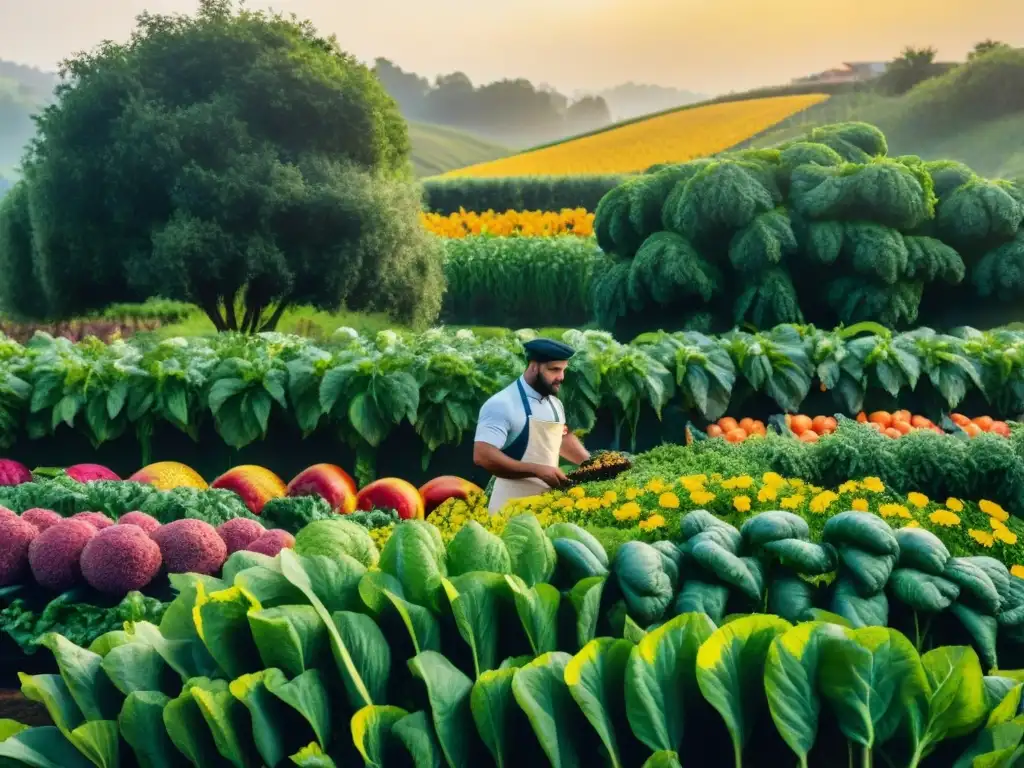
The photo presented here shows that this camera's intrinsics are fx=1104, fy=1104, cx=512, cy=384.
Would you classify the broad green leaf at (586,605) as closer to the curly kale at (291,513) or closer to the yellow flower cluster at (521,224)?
the curly kale at (291,513)

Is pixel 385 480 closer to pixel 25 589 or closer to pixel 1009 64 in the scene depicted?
pixel 25 589

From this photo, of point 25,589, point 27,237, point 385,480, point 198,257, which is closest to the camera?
point 25,589

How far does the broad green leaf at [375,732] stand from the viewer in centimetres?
204

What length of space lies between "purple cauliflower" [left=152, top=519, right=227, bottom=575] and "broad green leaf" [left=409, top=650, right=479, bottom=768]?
162 cm

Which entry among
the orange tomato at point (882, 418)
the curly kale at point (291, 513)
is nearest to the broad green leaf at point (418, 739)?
the curly kale at point (291, 513)

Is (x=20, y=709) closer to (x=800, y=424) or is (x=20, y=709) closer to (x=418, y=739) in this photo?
(x=418, y=739)

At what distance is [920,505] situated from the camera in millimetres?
3830

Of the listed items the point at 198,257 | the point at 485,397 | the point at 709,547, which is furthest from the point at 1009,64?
the point at 709,547

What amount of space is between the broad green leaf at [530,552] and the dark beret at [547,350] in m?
1.98

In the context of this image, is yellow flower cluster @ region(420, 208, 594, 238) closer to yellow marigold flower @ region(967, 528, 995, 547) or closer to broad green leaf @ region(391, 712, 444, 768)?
yellow marigold flower @ region(967, 528, 995, 547)

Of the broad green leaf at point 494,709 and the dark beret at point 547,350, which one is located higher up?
the dark beret at point 547,350

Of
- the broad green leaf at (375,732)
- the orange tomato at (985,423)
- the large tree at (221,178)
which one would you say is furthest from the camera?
the large tree at (221,178)

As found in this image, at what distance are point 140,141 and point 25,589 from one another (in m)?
9.32

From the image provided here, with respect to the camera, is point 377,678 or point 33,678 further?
point 33,678
